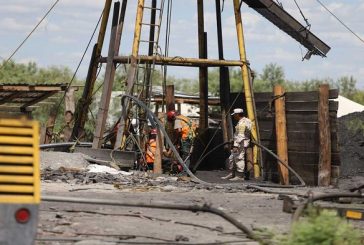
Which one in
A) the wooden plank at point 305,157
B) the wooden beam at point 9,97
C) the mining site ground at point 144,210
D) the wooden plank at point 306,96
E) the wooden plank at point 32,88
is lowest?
the mining site ground at point 144,210

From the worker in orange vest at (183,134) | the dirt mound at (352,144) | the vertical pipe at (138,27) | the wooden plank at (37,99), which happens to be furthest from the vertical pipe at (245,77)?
the wooden plank at (37,99)

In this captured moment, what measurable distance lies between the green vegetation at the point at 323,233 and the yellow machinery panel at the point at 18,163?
9.38 feet

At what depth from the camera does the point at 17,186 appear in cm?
784

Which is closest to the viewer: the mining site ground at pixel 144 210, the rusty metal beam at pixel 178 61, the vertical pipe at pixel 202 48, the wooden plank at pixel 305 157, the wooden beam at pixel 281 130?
the mining site ground at pixel 144 210

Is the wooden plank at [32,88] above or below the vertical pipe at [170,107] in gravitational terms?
above

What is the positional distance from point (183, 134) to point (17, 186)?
61.8 ft

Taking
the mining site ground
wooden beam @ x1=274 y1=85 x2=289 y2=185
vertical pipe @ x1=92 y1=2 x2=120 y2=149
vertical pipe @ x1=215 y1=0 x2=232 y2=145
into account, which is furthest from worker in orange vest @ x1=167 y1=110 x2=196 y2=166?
wooden beam @ x1=274 y1=85 x2=289 y2=185

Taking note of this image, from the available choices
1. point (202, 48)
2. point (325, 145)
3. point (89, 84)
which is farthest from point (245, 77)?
point (89, 84)

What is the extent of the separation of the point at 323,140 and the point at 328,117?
0.58 metres

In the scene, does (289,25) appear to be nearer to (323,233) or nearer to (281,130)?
(281,130)

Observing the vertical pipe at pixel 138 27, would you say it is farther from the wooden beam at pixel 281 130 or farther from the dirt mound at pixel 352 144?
the dirt mound at pixel 352 144

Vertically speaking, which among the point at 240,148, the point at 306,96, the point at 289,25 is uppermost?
the point at 289,25

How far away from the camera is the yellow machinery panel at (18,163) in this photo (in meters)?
7.82

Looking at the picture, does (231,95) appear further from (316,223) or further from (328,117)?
(316,223)
